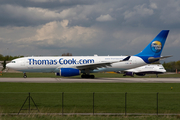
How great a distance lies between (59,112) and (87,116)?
1.92 metres

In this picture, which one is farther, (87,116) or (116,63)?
(116,63)

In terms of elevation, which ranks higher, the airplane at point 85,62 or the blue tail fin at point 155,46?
the blue tail fin at point 155,46

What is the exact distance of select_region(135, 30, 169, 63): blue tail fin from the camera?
44.9 metres

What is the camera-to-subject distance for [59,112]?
46.7ft

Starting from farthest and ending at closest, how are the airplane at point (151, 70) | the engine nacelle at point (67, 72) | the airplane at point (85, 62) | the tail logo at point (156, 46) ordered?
the airplane at point (151, 70) < the tail logo at point (156, 46) < the airplane at point (85, 62) < the engine nacelle at point (67, 72)

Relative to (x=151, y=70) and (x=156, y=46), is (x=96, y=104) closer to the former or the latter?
(x=156, y=46)

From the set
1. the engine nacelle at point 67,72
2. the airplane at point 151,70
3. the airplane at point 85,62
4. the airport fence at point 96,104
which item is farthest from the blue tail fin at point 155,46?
the airport fence at point 96,104

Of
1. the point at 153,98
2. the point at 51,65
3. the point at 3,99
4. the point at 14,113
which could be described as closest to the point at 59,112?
the point at 14,113

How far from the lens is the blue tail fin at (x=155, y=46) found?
4488 centimetres

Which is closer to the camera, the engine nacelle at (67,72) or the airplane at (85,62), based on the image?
the engine nacelle at (67,72)

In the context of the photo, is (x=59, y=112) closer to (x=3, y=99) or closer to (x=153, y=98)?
(x=3, y=99)

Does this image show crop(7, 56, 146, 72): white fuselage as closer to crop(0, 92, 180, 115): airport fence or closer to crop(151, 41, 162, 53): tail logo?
crop(151, 41, 162, 53): tail logo

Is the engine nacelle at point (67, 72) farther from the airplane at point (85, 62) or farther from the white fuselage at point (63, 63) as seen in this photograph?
the white fuselage at point (63, 63)

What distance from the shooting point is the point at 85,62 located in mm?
42344
